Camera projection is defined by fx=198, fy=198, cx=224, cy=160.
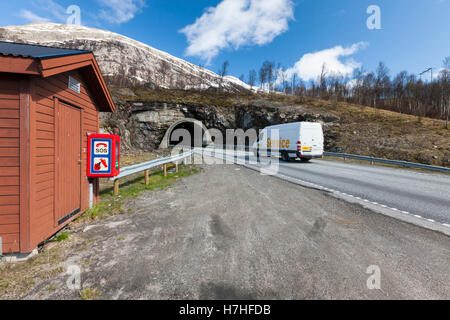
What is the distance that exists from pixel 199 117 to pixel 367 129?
2651 centimetres

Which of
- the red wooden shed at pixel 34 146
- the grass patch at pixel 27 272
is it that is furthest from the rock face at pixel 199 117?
the grass patch at pixel 27 272

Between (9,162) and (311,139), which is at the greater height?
(311,139)

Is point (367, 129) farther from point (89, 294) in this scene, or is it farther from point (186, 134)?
point (89, 294)

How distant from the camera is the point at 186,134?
40.5 metres

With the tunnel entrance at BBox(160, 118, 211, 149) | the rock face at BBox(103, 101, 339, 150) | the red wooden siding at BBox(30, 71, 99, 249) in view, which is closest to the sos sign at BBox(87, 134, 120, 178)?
the red wooden siding at BBox(30, 71, 99, 249)

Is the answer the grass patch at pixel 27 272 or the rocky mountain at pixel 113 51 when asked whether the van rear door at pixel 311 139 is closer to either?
the grass patch at pixel 27 272

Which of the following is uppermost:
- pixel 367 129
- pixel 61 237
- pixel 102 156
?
pixel 367 129

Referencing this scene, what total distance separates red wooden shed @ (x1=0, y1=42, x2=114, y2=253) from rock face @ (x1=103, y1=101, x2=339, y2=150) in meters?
25.0

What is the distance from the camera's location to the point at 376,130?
2731 cm

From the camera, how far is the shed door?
4.35m

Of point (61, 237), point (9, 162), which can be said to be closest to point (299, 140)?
point (61, 237)

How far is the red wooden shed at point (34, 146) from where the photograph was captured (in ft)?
11.1
